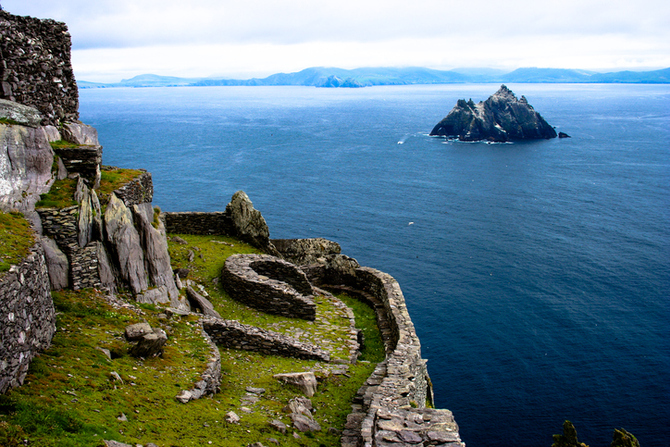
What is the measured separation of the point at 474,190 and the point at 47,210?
94.3m

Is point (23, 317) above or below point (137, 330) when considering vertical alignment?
above

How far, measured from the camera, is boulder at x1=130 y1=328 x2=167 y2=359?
44.7ft

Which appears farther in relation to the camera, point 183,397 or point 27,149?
point 27,149

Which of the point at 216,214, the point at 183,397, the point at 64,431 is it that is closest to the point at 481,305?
the point at 216,214

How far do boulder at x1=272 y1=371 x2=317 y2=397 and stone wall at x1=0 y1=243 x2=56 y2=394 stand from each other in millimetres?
7053

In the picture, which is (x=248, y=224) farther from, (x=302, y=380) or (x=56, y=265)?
(x=302, y=380)

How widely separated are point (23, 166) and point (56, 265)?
3.87 m

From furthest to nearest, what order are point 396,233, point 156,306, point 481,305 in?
point 396,233, point 481,305, point 156,306

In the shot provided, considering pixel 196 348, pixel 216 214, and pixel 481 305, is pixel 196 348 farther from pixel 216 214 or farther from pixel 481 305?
pixel 481 305

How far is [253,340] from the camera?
1858cm

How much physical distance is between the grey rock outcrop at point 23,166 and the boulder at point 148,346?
6206mm

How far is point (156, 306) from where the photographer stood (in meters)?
17.7

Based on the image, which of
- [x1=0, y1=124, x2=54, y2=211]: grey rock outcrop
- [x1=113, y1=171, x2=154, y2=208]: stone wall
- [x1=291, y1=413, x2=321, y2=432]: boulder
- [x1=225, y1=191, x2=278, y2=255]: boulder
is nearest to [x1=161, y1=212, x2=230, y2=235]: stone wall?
[x1=225, y1=191, x2=278, y2=255]: boulder

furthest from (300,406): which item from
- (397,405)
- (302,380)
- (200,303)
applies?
(200,303)
